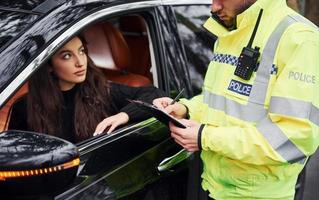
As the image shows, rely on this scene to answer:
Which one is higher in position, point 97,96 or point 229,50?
point 229,50

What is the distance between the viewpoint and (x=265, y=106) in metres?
1.78

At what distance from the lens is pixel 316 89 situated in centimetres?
173

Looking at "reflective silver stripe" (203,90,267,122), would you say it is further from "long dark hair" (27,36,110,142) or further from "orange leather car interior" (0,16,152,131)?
"orange leather car interior" (0,16,152,131)

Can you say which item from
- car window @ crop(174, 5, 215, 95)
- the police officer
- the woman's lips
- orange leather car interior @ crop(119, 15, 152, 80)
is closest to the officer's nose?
the police officer

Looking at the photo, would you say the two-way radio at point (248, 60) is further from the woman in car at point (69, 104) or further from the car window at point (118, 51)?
the car window at point (118, 51)

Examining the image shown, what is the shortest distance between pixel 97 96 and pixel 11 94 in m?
0.76

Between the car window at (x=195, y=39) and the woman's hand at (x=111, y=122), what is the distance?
582 millimetres

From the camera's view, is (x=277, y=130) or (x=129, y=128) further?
(x=129, y=128)

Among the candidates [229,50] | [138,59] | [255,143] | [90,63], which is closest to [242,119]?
[255,143]

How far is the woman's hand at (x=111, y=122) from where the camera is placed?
2314 millimetres

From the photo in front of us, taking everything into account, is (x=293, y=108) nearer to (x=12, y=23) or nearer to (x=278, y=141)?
(x=278, y=141)

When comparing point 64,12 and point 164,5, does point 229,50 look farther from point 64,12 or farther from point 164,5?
point 164,5

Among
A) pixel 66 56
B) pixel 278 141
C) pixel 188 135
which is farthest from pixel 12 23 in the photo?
pixel 278 141

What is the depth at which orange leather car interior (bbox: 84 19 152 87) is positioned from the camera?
10.6 feet
